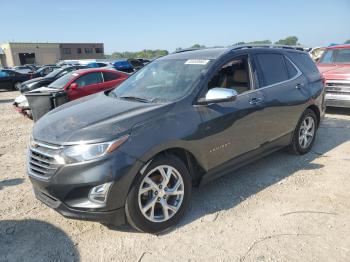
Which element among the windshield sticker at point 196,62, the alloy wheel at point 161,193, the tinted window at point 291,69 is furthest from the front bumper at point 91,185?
the tinted window at point 291,69

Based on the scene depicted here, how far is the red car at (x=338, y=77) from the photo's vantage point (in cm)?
825

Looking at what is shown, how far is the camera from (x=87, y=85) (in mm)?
A: 9766

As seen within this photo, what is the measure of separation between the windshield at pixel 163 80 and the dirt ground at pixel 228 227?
1.36 metres

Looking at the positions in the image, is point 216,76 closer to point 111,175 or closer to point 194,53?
point 194,53

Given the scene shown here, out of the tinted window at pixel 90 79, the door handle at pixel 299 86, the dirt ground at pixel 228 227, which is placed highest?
the door handle at pixel 299 86

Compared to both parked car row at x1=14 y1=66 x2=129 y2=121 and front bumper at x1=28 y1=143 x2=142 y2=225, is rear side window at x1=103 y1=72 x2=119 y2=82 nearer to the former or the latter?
parked car row at x1=14 y1=66 x2=129 y2=121

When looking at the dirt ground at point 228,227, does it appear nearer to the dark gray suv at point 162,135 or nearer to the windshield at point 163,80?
the dark gray suv at point 162,135

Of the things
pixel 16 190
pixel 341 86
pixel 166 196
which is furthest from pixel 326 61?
pixel 16 190

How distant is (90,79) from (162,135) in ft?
24.1

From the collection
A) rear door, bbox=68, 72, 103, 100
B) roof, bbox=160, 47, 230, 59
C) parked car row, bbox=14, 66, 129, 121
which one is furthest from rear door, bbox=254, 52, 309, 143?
rear door, bbox=68, 72, 103, 100

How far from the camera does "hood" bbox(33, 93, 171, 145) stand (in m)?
3.04

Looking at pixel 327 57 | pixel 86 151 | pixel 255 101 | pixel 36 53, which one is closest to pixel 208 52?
pixel 255 101

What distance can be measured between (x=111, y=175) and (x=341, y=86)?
7.35m

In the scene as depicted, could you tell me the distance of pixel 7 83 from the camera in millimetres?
20938
